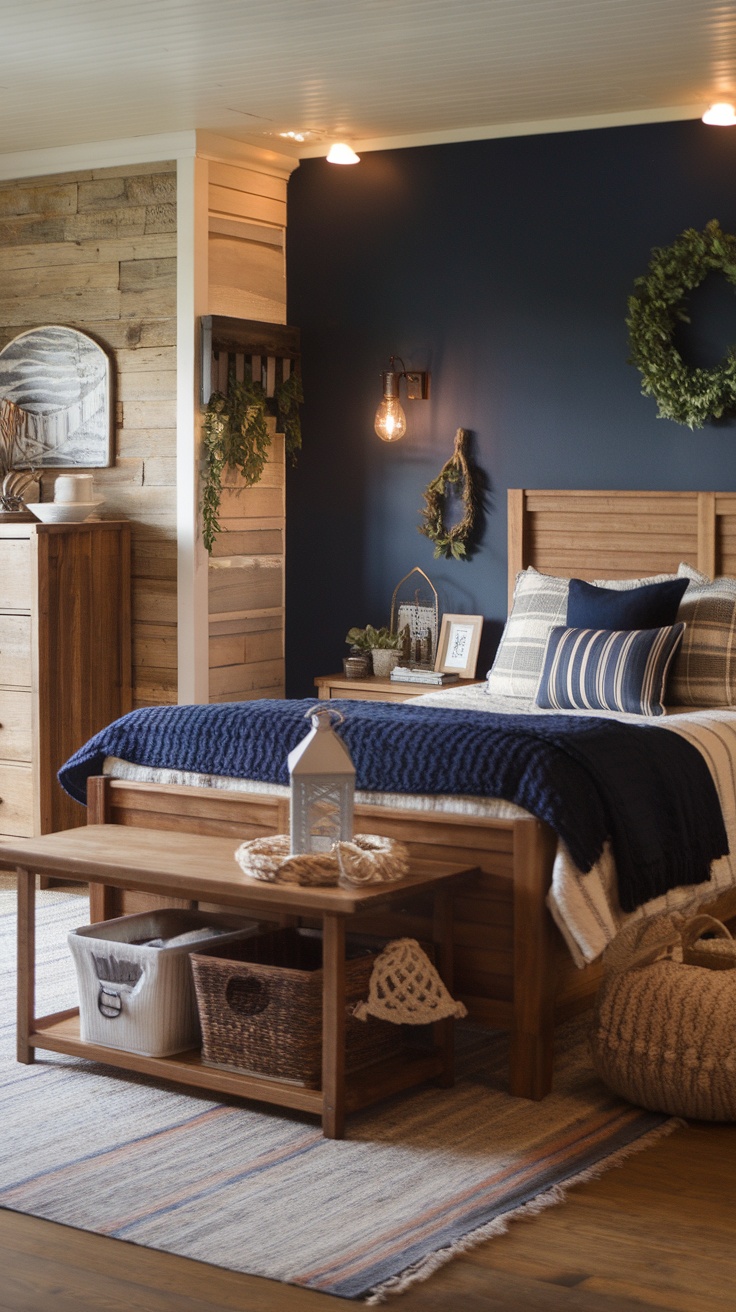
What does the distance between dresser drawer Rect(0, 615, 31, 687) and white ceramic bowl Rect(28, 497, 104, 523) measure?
16.5 inches

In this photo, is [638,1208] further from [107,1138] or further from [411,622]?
[411,622]

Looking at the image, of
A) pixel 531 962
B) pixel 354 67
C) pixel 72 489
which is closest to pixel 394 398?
pixel 72 489

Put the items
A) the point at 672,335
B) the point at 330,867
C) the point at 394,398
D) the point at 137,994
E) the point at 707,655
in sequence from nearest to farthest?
the point at 330,867 < the point at 137,994 < the point at 707,655 < the point at 672,335 < the point at 394,398

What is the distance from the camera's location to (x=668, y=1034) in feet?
10.1

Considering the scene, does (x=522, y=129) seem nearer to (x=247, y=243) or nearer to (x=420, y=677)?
(x=247, y=243)

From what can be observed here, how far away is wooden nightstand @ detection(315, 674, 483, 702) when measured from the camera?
5.44 meters

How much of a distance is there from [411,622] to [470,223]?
4.89ft

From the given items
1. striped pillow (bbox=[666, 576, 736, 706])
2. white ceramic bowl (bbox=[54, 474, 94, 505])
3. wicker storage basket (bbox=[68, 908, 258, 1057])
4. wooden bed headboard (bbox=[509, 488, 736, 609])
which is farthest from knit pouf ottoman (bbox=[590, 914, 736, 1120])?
white ceramic bowl (bbox=[54, 474, 94, 505])

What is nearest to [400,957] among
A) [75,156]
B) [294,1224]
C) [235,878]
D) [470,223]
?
[235,878]

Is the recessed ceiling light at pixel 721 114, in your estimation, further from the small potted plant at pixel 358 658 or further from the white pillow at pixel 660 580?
the small potted plant at pixel 358 658

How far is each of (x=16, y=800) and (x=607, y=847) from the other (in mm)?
2714

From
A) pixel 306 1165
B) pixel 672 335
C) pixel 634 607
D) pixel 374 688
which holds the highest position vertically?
pixel 672 335

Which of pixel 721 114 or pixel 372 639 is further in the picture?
pixel 372 639

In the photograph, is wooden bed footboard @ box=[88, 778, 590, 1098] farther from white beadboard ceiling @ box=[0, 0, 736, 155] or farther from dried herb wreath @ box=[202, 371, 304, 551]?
white beadboard ceiling @ box=[0, 0, 736, 155]
